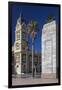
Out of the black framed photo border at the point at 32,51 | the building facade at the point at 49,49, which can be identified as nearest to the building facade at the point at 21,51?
the black framed photo border at the point at 32,51

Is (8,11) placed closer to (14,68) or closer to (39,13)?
(39,13)

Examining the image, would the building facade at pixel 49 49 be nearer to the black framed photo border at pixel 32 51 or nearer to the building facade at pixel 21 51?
the black framed photo border at pixel 32 51

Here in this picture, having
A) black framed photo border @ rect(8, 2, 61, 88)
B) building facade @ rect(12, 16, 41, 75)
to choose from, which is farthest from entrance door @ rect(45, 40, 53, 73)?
building facade @ rect(12, 16, 41, 75)

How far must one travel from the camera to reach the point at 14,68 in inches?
106

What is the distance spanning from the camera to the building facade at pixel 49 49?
2793mm

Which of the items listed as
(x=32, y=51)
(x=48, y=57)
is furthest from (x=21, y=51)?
(x=48, y=57)

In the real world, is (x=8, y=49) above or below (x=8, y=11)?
below

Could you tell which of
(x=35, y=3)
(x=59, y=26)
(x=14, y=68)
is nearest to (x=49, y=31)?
(x=59, y=26)

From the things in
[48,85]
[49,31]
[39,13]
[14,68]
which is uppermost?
[39,13]

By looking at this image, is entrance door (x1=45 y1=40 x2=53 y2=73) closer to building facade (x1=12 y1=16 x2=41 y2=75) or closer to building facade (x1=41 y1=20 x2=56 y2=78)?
building facade (x1=41 y1=20 x2=56 y2=78)

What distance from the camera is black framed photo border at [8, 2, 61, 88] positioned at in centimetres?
270

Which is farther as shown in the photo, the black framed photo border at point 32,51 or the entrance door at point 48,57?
the entrance door at point 48,57

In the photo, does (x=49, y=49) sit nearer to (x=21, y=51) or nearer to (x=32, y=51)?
(x=32, y=51)

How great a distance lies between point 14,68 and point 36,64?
255 millimetres
